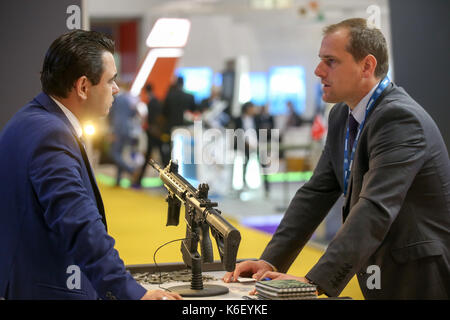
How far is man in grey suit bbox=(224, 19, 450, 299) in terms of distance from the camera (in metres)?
2.04

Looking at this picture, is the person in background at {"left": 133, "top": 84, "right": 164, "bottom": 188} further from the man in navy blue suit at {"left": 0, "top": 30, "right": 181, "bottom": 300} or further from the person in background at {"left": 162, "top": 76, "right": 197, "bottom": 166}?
the man in navy blue suit at {"left": 0, "top": 30, "right": 181, "bottom": 300}

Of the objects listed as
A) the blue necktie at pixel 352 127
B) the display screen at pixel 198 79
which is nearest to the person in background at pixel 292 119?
the display screen at pixel 198 79

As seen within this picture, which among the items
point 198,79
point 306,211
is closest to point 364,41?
point 306,211

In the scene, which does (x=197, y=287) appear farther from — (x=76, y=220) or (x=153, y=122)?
(x=153, y=122)

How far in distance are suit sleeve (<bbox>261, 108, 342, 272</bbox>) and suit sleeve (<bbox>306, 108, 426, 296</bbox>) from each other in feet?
1.35

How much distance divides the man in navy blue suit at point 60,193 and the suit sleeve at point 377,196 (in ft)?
1.78

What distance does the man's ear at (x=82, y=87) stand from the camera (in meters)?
1.92

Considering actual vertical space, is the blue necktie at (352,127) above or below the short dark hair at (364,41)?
below

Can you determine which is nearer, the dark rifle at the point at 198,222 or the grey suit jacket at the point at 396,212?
the dark rifle at the point at 198,222

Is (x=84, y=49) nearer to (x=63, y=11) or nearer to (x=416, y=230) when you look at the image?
(x=63, y=11)

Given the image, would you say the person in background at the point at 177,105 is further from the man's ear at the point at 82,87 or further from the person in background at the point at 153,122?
the man's ear at the point at 82,87

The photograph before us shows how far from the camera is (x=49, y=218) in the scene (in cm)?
174

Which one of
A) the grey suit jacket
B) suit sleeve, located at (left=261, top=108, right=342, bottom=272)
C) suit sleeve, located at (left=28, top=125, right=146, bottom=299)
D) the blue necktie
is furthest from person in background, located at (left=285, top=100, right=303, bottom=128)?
suit sleeve, located at (left=28, top=125, right=146, bottom=299)

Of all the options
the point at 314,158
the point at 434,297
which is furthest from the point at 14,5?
the point at 314,158
